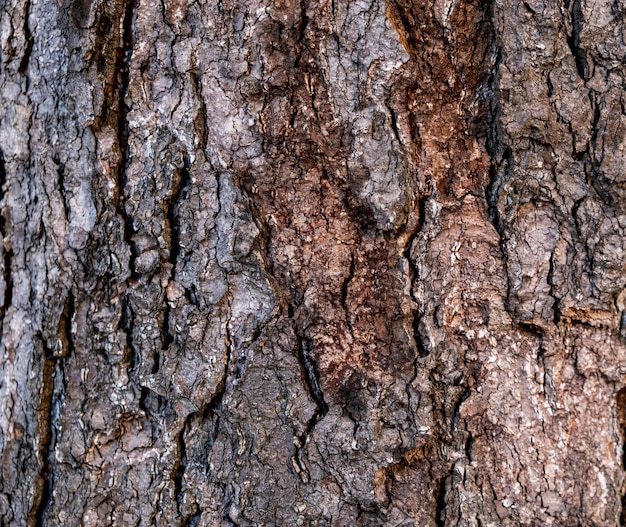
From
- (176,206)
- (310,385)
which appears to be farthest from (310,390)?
(176,206)

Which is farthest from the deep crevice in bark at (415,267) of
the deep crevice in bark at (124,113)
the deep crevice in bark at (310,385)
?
the deep crevice in bark at (124,113)

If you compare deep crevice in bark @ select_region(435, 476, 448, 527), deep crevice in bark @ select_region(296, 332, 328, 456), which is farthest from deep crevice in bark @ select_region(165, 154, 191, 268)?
deep crevice in bark @ select_region(435, 476, 448, 527)

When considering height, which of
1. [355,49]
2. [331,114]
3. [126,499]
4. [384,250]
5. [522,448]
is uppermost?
[355,49]

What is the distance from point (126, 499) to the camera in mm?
1039

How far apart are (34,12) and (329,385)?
3.02 ft

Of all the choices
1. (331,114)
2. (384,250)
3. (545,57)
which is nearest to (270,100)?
(331,114)

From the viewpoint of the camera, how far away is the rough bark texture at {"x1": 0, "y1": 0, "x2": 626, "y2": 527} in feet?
3.14

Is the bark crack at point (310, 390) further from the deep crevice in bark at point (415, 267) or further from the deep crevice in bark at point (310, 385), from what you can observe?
the deep crevice in bark at point (415, 267)

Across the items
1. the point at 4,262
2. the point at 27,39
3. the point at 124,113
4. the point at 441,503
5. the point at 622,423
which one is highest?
the point at 27,39

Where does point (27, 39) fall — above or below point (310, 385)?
above

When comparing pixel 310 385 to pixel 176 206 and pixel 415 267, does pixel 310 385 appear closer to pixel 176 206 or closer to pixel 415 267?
pixel 415 267

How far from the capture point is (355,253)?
98 centimetres

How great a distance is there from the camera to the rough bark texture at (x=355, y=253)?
96 cm

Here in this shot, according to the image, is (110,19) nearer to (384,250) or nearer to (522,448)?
(384,250)
